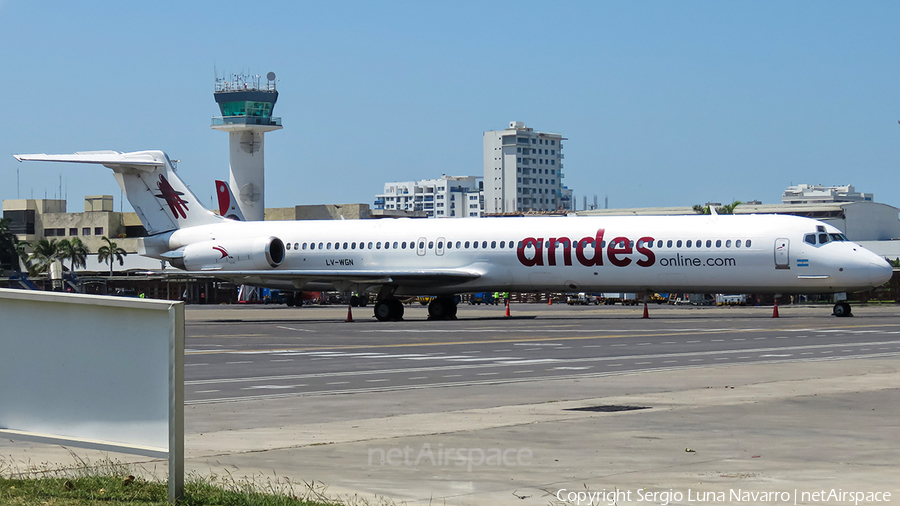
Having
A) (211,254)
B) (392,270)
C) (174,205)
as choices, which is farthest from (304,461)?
(174,205)

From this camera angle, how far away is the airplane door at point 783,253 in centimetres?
3812

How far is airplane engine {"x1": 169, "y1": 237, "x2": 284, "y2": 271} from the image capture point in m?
46.6

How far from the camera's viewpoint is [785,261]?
38188mm

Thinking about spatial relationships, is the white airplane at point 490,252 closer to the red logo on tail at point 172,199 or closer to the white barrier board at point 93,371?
the red logo on tail at point 172,199

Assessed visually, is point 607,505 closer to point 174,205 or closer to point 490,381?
point 490,381

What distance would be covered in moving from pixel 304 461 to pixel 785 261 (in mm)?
31263

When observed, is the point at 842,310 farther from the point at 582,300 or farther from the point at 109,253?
the point at 109,253

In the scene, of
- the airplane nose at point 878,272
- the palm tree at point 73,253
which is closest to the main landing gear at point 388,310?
the airplane nose at point 878,272

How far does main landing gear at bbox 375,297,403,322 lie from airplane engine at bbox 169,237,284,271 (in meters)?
5.69

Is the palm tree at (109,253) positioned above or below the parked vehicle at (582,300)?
above

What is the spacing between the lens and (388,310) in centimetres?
4406

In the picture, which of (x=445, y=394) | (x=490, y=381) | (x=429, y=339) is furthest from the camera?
(x=429, y=339)

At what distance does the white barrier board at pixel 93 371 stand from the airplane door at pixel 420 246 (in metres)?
36.6

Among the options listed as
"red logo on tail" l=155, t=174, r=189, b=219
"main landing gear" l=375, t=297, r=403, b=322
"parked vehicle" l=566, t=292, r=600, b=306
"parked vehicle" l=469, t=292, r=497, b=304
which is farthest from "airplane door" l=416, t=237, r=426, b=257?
"parked vehicle" l=469, t=292, r=497, b=304
